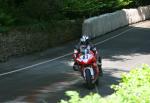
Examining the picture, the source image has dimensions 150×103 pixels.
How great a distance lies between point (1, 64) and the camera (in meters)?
21.2

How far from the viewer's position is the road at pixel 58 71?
47.3ft

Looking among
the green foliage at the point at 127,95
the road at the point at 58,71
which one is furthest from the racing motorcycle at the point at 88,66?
the green foliage at the point at 127,95

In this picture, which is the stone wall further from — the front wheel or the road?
the front wheel

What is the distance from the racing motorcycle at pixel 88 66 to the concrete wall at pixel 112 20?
16358 mm

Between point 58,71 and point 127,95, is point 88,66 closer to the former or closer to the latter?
point 58,71

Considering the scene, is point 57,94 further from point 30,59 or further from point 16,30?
point 16,30

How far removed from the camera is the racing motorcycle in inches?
588

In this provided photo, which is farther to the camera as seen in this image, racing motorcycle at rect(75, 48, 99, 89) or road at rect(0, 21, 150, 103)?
racing motorcycle at rect(75, 48, 99, 89)

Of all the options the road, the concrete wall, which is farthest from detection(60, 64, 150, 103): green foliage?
the concrete wall

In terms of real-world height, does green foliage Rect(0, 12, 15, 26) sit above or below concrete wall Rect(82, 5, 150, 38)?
above

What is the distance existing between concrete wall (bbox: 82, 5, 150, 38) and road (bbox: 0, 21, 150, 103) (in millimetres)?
1071

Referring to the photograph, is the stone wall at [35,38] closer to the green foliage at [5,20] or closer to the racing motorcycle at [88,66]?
the green foliage at [5,20]

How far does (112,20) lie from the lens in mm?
37469

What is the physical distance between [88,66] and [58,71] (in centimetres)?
400
